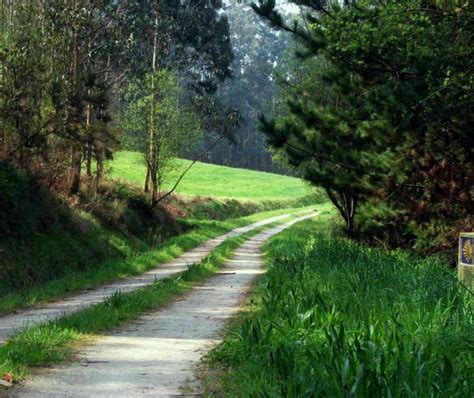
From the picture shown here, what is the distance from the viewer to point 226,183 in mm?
71000

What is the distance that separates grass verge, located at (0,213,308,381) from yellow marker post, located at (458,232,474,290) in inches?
188

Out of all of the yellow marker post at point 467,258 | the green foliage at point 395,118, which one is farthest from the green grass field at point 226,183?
the yellow marker post at point 467,258

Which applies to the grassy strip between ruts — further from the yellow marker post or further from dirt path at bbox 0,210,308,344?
the yellow marker post

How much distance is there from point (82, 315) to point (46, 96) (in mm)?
11724

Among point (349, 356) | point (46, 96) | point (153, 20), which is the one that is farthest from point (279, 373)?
point (153, 20)

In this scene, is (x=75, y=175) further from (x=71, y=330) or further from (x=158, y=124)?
A: (x=71, y=330)

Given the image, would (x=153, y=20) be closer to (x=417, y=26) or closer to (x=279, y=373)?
(x=417, y=26)

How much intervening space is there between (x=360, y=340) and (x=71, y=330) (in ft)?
12.6

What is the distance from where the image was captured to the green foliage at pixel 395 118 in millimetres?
12188

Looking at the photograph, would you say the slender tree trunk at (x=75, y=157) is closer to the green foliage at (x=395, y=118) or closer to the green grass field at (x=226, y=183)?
the green foliage at (x=395, y=118)

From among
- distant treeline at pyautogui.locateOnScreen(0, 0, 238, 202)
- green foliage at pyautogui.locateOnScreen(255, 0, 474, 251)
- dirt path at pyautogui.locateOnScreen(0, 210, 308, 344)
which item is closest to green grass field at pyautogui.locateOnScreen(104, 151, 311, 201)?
distant treeline at pyautogui.locateOnScreen(0, 0, 238, 202)

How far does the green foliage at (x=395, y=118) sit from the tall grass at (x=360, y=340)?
420cm

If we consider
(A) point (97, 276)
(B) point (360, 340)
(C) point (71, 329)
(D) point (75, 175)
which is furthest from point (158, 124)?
(B) point (360, 340)

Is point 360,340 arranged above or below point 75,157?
below
